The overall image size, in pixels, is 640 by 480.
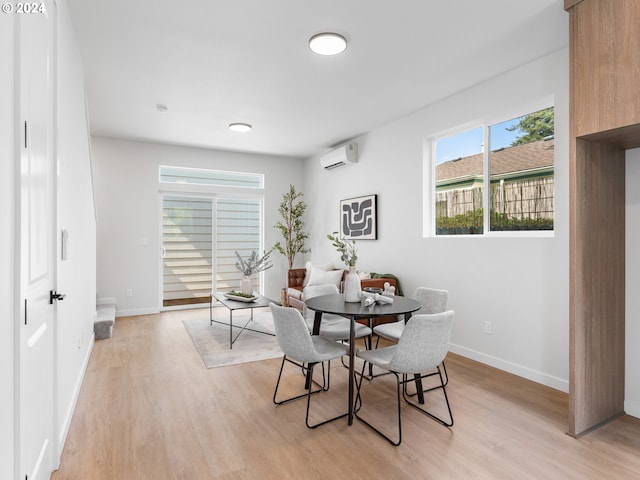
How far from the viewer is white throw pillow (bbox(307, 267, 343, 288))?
5.06 metres

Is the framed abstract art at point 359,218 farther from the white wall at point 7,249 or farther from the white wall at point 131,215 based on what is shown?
the white wall at point 7,249

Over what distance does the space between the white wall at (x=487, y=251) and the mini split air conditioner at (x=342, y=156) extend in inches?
4.3

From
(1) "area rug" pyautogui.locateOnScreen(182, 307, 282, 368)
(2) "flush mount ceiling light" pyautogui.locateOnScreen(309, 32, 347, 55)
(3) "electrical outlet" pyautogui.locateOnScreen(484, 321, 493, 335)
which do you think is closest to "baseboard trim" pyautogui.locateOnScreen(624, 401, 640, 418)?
(3) "electrical outlet" pyautogui.locateOnScreen(484, 321, 493, 335)

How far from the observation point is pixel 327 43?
2814mm

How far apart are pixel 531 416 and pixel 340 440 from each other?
1358 millimetres

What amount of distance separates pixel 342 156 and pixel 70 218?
3.70 meters

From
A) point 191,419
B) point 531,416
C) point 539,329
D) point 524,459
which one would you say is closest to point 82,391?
point 191,419

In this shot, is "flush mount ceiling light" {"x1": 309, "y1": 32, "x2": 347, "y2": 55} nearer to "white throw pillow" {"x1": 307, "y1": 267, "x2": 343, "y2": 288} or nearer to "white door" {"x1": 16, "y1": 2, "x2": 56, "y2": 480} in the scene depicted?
"white door" {"x1": 16, "y1": 2, "x2": 56, "y2": 480}

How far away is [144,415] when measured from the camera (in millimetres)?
2549

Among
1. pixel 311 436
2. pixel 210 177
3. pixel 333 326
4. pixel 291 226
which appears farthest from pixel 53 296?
pixel 291 226

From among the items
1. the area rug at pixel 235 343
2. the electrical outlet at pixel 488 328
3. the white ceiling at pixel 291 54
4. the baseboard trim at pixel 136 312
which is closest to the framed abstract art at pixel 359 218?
the white ceiling at pixel 291 54

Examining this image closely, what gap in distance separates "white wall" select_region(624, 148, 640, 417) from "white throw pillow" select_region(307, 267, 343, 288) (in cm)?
308

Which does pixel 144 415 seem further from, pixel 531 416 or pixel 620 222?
pixel 620 222

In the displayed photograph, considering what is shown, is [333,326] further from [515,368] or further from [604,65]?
[604,65]
